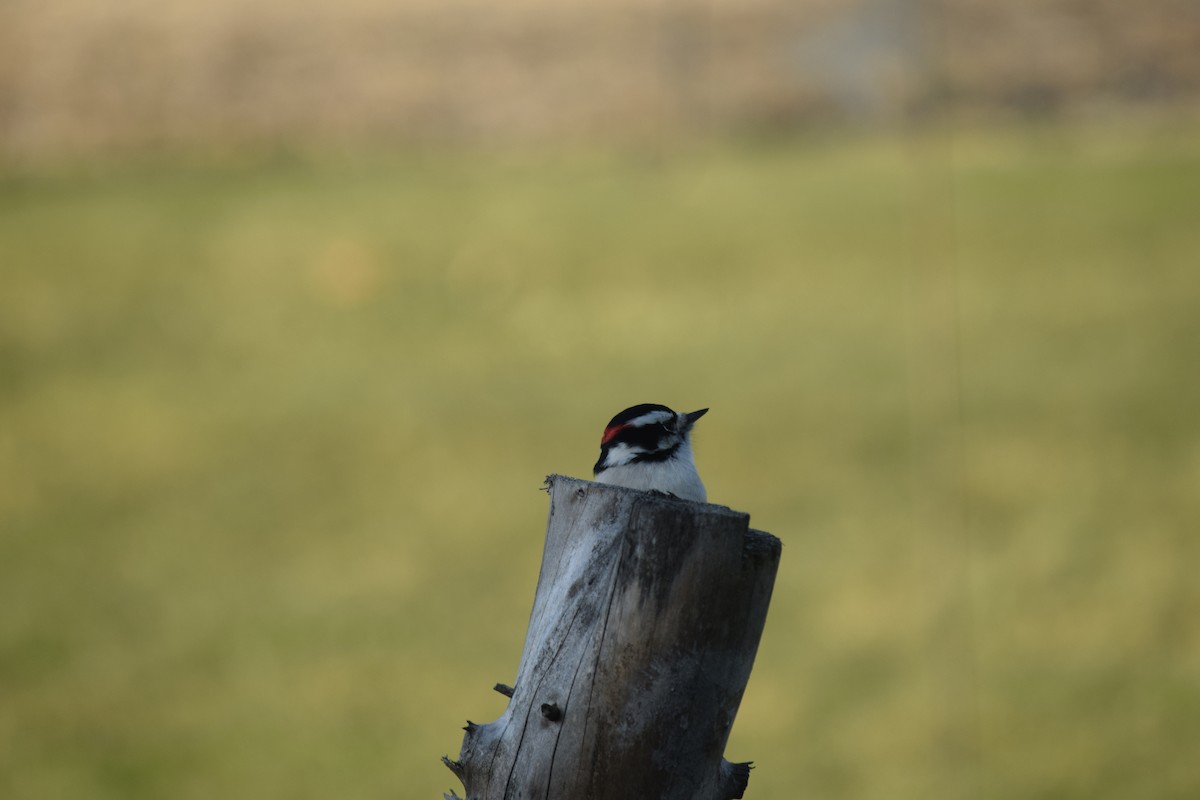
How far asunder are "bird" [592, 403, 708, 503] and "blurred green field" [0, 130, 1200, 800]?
8.51m

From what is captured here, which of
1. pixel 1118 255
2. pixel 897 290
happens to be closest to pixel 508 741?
pixel 897 290

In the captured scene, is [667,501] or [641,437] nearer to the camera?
[667,501]

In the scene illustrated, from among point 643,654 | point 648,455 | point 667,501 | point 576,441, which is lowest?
point 643,654

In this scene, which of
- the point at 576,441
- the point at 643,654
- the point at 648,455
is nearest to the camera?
the point at 643,654

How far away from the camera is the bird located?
3.54 metres

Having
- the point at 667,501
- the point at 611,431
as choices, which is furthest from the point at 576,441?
the point at 667,501

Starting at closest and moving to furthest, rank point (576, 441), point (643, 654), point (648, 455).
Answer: point (643, 654) → point (648, 455) → point (576, 441)

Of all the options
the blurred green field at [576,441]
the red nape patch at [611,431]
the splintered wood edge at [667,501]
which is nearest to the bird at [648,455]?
the red nape patch at [611,431]

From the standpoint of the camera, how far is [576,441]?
1628 centimetres

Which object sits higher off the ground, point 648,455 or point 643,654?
point 648,455

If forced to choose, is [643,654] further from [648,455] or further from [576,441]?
[576,441]

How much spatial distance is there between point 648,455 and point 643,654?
3.47 feet

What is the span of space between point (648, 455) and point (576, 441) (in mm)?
12713

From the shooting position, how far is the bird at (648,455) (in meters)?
3.54
